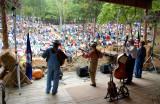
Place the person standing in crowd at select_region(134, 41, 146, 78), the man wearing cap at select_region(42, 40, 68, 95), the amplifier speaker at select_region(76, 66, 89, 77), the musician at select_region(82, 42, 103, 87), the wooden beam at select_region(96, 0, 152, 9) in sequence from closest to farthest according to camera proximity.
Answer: the man wearing cap at select_region(42, 40, 68, 95) → the musician at select_region(82, 42, 103, 87) → the person standing in crowd at select_region(134, 41, 146, 78) → the wooden beam at select_region(96, 0, 152, 9) → the amplifier speaker at select_region(76, 66, 89, 77)

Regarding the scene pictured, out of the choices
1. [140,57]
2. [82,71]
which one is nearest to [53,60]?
[82,71]

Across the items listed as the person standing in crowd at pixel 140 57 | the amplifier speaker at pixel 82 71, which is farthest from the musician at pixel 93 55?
the person standing in crowd at pixel 140 57

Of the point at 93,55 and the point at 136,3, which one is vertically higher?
the point at 136,3

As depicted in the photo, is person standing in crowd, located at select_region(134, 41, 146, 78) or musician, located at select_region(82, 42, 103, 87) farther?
person standing in crowd, located at select_region(134, 41, 146, 78)

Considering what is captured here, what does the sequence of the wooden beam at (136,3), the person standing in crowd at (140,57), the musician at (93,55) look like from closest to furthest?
the musician at (93,55)
the person standing in crowd at (140,57)
the wooden beam at (136,3)

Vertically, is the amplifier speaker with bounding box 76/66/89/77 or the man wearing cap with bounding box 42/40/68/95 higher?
the man wearing cap with bounding box 42/40/68/95

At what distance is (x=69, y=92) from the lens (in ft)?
11.4

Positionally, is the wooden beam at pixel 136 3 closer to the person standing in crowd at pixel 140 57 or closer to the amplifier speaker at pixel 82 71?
the person standing in crowd at pixel 140 57

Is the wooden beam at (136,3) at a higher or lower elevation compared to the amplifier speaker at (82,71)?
higher

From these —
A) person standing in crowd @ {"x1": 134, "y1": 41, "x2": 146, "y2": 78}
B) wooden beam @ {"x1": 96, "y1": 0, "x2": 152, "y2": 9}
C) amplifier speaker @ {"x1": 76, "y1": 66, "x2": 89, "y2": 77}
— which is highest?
wooden beam @ {"x1": 96, "y1": 0, "x2": 152, "y2": 9}

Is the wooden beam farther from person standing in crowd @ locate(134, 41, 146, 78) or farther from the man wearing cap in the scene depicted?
the man wearing cap

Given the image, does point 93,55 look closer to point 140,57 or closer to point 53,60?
point 53,60

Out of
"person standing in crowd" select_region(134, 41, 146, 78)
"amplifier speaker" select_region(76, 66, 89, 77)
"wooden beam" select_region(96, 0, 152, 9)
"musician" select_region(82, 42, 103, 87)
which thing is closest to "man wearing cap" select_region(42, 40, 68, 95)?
"musician" select_region(82, 42, 103, 87)

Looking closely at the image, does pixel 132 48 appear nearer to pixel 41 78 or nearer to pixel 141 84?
pixel 141 84
